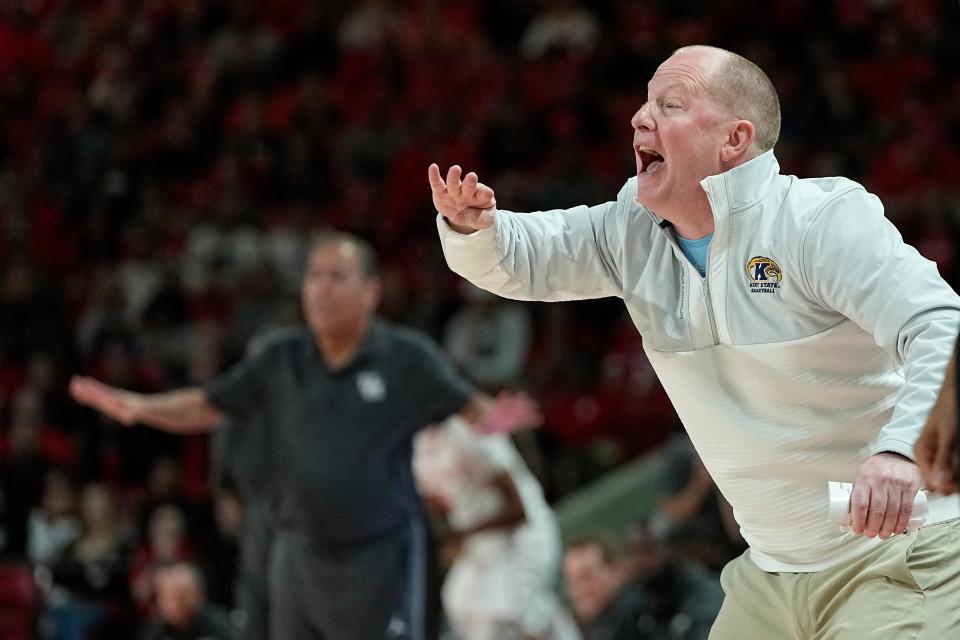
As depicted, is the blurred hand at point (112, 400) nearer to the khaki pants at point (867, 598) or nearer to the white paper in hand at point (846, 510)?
the khaki pants at point (867, 598)

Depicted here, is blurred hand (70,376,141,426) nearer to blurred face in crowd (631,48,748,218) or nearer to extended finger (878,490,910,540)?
blurred face in crowd (631,48,748,218)

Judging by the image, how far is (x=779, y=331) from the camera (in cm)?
342

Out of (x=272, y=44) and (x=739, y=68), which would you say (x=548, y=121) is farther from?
(x=739, y=68)

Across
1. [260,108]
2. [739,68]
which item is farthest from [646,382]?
[739,68]

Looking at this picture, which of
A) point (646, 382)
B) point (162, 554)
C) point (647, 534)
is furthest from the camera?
point (646, 382)

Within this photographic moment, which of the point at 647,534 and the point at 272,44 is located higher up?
the point at 272,44

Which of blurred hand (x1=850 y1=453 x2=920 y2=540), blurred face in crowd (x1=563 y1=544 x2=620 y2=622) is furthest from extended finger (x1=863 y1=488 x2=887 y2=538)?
blurred face in crowd (x1=563 y1=544 x2=620 y2=622)

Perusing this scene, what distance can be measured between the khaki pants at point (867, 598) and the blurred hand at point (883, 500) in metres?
0.38

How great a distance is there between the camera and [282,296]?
13836mm

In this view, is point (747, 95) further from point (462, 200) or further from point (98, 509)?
point (98, 509)

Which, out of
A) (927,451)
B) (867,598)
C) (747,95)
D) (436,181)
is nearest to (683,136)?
(747,95)

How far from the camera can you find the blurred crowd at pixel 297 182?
1129 centimetres

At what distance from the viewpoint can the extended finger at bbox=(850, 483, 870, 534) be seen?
2.93 metres

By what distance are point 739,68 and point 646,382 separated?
8050mm
